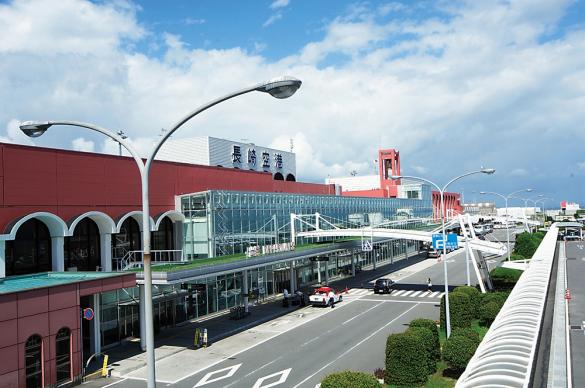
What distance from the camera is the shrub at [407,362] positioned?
64.8ft

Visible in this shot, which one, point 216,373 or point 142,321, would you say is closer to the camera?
point 216,373

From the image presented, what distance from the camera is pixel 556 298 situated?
3562 centimetres

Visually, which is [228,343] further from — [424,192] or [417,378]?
[424,192]

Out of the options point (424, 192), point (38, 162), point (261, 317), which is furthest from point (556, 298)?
point (424, 192)

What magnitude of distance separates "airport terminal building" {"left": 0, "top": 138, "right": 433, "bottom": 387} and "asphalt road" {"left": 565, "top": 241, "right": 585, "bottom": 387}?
18536 mm

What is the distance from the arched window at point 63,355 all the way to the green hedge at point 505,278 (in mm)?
33369

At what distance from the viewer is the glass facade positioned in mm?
36844

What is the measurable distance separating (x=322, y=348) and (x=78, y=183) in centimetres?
1603

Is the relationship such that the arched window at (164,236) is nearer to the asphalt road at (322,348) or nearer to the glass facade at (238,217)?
the glass facade at (238,217)

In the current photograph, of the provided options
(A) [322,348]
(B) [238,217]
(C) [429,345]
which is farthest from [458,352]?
(B) [238,217]

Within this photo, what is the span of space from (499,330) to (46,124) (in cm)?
1474

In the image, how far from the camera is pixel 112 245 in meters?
31.8

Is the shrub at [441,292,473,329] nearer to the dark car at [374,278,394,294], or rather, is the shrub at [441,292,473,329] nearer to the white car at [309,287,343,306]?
the white car at [309,287,343,306]

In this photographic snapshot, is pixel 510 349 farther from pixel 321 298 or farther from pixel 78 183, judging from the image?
pixel 321 298
